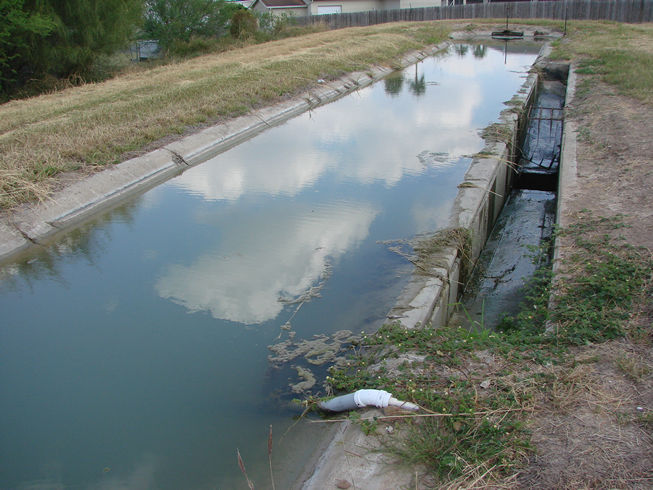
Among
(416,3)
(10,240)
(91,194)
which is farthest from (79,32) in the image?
(416,3)

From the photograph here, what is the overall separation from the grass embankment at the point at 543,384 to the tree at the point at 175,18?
33.2 metres

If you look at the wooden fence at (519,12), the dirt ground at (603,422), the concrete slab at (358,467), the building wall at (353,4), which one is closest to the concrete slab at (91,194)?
the concrete slab at (358,467)

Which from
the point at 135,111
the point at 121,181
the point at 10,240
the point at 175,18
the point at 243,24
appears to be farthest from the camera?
the point at 175,18

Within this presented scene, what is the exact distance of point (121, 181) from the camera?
8000mm

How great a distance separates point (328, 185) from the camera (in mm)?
8156

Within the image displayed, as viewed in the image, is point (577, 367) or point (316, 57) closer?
point (577, 367)

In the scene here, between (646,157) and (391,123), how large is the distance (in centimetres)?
528

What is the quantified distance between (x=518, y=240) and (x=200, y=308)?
4.96 m

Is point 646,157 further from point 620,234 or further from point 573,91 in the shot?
point 573,91

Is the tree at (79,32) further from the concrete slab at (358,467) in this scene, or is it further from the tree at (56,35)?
the concrete slab at (358,467)

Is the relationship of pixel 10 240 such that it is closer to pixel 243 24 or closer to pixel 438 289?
pixel 438 289

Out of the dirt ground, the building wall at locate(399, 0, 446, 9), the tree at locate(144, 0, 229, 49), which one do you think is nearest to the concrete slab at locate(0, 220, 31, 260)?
the dirt ground

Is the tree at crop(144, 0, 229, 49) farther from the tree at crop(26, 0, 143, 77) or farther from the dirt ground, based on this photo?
the dirt ground

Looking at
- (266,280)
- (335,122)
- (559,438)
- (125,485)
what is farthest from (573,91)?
(125,485)
